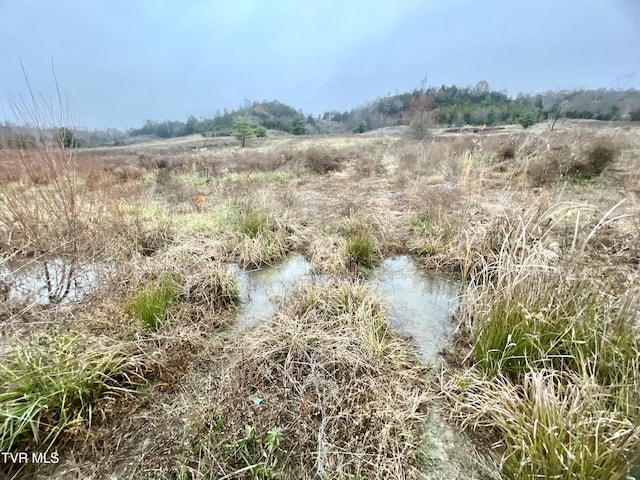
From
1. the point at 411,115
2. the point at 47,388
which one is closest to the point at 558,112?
the point at 47,388

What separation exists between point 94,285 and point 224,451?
223 centimetres

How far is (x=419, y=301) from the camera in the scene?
3.13 meters

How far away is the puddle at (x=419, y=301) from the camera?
8.32 feet

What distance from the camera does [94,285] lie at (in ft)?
8.94

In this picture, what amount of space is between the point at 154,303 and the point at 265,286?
1312 mm

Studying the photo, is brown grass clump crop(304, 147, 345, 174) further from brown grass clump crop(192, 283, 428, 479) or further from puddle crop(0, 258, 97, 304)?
brown grass clump crop(192, 283, 428, 479)

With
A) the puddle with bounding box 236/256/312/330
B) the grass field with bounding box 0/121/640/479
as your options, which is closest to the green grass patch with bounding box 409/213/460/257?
the grass field with bounding box 0/121/640/479

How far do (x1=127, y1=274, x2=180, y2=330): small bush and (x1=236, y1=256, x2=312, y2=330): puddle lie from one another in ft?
2.31

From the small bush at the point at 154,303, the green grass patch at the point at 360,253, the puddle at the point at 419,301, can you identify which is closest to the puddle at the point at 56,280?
the small bush at the point at 154,303

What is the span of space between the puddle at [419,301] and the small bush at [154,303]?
2199mm

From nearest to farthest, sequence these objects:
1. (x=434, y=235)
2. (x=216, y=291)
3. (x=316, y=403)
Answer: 1. (x=316, y=403)
2. (x=216, y=291)
3. (x=434, y=235)

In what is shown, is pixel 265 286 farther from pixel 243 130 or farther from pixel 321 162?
pixel 243 130

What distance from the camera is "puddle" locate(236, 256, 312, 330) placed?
9.57ft

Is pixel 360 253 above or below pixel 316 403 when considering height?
above
